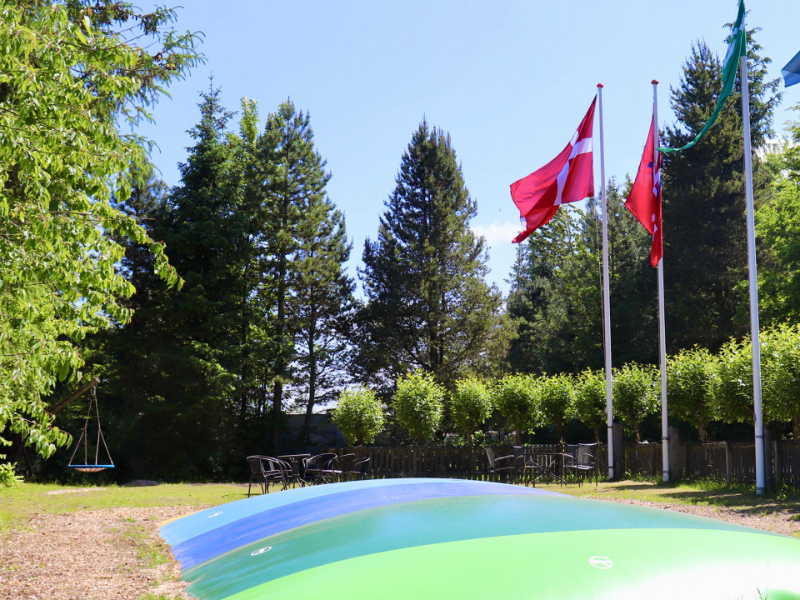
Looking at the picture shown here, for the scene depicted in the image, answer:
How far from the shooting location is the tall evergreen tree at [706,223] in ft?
99.5

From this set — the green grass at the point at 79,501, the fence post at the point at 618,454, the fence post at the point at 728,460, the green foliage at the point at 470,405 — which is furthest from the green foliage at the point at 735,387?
the green grass at the point at 79,501

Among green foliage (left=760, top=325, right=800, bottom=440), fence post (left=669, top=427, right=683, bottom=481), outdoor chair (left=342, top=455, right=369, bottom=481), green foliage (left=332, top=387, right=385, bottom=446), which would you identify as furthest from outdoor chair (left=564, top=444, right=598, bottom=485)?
green foliage (left=332, top=387, right=385, bottom=446)

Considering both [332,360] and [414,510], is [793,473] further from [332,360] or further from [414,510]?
[332,360]

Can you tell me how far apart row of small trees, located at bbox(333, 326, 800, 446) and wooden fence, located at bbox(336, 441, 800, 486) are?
0.92 meters

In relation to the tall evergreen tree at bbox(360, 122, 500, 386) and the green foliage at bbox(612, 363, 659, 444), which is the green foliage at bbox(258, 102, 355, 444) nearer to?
the tall evergreen tree at bbox(360, 122, 500, 386)

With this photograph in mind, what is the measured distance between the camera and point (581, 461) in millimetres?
16375

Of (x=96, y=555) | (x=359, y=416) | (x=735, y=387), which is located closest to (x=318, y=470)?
(x=359, y=416)

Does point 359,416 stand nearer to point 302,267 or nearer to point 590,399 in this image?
point 590,399

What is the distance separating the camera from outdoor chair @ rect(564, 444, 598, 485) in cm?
1614

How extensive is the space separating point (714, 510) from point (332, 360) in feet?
80.6

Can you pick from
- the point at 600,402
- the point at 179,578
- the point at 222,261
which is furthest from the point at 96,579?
the point at 222,261

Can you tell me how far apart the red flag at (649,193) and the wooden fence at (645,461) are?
429 cm

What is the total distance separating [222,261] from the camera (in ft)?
94.7

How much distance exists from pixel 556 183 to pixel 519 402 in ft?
23.9
